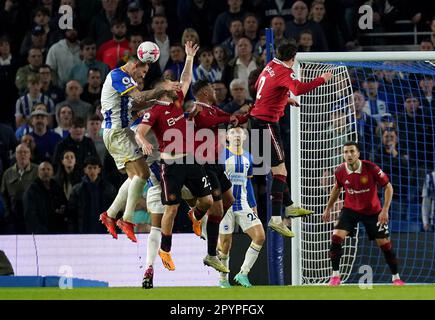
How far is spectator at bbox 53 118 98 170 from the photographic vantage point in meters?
19.9

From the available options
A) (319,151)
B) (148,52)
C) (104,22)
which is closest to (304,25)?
(104,22)

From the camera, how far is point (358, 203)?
58.1 ft

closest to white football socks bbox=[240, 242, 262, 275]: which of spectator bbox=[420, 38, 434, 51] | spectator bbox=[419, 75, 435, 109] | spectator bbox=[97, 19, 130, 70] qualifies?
spectator bbox=[419, 75, 435, 109]

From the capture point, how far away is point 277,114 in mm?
15570

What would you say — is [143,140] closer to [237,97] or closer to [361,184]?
[361,184]

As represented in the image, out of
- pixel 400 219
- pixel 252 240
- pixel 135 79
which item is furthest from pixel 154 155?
pixel 400 219

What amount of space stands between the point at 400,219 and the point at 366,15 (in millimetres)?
4433

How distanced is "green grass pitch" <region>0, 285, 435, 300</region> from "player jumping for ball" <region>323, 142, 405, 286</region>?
190 cm

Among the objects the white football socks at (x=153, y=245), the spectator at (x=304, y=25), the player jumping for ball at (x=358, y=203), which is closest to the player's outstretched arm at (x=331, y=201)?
the player jumping for ball at (x=358, y=203)

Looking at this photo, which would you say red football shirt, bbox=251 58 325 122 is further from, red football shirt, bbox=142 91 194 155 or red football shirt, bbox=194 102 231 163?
red football shirt, bbox=142 91 194 155

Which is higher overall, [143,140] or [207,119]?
[207,119]

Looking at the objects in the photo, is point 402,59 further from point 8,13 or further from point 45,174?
point 8,13

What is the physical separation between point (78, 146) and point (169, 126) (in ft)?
17.2

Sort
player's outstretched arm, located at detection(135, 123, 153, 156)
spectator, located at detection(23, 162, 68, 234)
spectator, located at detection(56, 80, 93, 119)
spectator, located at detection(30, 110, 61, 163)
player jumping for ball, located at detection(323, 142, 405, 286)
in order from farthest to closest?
1. spectator, located at detection(56, 80, 93, 119)
2. spectator, located at detection(30, 110, 61, 163)
3. spectator, located at detection(23, 162, 68, 234)
4. player jumping for ball, located at detection(323, 142, 405, 286)
5. player's outstretched arm, located at detection(135, 123, 153, 156)
